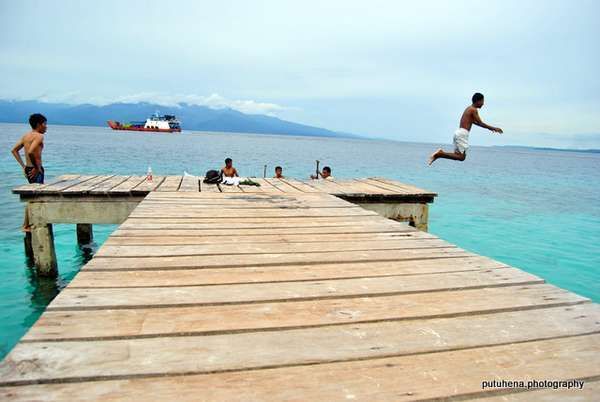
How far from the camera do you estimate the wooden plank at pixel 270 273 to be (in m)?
2.75

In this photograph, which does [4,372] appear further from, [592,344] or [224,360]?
[592,344]

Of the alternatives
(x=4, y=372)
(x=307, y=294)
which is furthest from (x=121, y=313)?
(x=307, y=294)

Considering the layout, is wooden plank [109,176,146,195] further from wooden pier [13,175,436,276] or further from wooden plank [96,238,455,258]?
wooden plank [96,238,455,258]

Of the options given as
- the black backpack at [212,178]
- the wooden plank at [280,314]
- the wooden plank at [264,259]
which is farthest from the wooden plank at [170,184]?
the wooden plank at [280,314]

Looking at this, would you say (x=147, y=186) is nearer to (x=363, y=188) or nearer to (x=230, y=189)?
(x=230, y=189)

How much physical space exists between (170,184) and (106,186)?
1213 millimetres

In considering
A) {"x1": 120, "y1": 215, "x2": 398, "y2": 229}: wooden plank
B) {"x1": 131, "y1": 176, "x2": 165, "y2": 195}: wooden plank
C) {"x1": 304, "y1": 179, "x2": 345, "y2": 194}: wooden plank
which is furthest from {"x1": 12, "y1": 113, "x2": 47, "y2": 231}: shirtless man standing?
{"x1": 304, "y1": 179, "x2": 345, "y2": 194}: wooden plank

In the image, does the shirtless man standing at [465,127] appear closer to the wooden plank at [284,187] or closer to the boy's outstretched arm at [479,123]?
the boy's outstretched arm at [479,123]

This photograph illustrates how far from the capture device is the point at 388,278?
3.07m

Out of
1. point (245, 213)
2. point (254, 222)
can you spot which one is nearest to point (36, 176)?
point (245, 213)

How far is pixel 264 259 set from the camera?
3.44 m

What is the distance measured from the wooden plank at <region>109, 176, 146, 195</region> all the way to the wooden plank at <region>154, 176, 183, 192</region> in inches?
19.1

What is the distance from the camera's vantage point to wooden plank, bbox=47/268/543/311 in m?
2.40

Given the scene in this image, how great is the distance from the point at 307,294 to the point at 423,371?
1.00 metres
